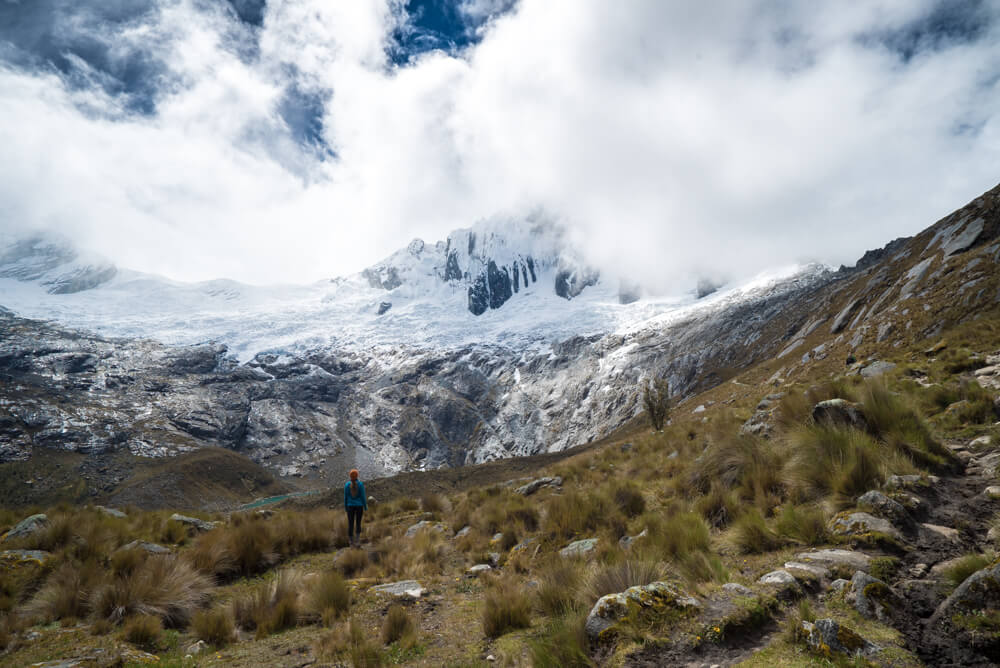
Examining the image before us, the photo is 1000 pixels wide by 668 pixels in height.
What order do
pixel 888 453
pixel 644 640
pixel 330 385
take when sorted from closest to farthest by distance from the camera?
pixel 644 640, pixel 888 453, pixel 330 385

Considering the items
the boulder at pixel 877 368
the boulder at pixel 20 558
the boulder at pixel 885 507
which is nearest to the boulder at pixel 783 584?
the boulder at pixel 885 507

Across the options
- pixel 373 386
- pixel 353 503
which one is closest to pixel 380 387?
pixel 373 386

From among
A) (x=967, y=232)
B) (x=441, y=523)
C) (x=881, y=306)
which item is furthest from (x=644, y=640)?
(x=967, y=232)

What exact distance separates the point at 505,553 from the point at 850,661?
7.22 meters

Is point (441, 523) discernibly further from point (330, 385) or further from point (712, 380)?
point (330, 385)

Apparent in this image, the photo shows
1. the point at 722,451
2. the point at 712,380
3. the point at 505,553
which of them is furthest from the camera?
the point at 712,380

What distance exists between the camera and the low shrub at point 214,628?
577cm

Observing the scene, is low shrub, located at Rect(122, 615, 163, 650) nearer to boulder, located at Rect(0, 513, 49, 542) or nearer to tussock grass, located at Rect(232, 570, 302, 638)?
tussock grass, located at Rect(232, 570, 302, 638)

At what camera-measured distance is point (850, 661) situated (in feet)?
9.39

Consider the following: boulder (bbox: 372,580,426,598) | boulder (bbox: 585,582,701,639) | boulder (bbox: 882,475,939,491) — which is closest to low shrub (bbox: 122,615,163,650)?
boulder (bbox: 372,580,426,598)

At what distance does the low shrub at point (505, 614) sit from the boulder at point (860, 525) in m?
3.71

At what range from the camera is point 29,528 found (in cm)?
972

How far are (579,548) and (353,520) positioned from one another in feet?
25.6

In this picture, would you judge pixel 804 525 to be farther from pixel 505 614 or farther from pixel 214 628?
pixel 214 628
